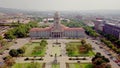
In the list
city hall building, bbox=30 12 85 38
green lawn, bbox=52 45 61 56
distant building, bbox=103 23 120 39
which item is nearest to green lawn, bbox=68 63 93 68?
green lawn, bbox=52 45 61 56

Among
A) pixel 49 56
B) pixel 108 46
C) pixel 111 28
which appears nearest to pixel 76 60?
pixel 49 56

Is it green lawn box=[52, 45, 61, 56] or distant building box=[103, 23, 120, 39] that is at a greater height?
distant building box=[103, 23, 120, 39]

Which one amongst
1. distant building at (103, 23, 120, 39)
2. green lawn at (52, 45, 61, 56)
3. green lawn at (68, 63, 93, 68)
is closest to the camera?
green lawn at (68, 63, 93, 68)

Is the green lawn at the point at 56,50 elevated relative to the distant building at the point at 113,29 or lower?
lower

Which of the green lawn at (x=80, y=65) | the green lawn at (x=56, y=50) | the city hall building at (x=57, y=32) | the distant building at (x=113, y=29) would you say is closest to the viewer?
the green lawn at (x=80, y=65)

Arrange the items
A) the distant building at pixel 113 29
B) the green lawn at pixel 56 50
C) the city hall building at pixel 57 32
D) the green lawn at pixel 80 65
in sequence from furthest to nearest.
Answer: the city hall building at pixel 57 32
the distant building at pixel 113 29
the green lawn at pixel 56 50
the green lawn at pixel 80 65

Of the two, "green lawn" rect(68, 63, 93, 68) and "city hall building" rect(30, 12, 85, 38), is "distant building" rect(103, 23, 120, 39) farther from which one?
"green lawn" rect(68, 63, 93, 68)

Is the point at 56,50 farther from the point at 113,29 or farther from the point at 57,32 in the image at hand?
the point at 113,29

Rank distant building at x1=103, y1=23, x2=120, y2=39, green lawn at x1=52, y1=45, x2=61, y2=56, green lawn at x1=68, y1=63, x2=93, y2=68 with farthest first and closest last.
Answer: distant building at x1=103, y1=23, x2=120, y2=39 → green lawn at x1=52, y1=45, x2=61, y2=56 → green lawn at x1=68, y1=63, x2=93, y2=68

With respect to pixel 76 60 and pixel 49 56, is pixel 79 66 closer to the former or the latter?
pixel 76 60

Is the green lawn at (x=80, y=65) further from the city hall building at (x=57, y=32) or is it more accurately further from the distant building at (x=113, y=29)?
the city hall building at (x=57, y=32)

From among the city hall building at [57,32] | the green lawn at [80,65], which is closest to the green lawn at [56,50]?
the green lawn at [80,65]

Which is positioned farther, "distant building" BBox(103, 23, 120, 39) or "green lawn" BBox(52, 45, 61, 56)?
"distant building" BBox(103, 23, 120, 39)
